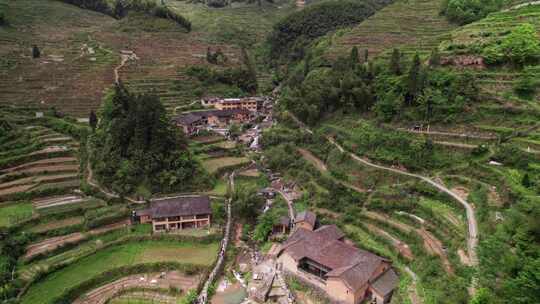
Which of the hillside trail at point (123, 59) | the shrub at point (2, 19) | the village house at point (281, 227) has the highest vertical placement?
the shrub at point (2, 19)

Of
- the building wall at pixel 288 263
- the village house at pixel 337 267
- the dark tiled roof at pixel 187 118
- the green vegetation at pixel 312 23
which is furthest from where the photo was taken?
the green vegetation at pixel 312 23

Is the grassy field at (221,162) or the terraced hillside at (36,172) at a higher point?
the terraced hillside at (36,172)

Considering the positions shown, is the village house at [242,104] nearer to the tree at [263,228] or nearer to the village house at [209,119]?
the village house at [209,119]

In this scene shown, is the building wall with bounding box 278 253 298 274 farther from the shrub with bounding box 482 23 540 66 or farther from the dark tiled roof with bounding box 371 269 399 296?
the shrub with bounding box 482 23 540 66

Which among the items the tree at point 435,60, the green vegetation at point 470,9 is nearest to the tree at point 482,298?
the tree at point 435,60

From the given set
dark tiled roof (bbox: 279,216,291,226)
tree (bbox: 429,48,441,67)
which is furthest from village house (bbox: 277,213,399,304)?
tree (bbox: 429,48,441,67)

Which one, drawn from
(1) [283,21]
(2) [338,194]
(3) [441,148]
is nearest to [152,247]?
(2) [338,194]

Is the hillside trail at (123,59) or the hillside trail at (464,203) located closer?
the hillside trail at (464,203)

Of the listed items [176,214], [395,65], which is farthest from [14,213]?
[395,65]
